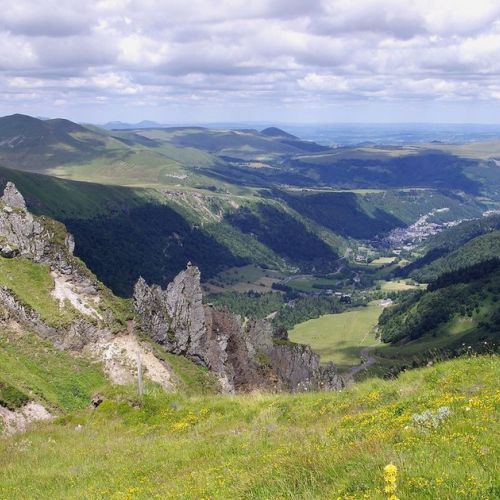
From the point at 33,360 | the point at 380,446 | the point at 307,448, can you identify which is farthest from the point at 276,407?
the point at 33,360

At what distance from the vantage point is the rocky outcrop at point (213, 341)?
7356 centimetres

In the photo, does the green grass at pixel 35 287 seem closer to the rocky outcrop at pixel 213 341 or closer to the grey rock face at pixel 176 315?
the rocky outcrop at pixel 213 341

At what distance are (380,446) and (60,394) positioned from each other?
38930 millimetres

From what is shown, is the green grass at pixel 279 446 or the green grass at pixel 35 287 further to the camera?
the green grass at pixel 35 287

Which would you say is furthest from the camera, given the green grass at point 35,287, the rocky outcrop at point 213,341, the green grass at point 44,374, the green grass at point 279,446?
the rocky outcrop at point 213,341

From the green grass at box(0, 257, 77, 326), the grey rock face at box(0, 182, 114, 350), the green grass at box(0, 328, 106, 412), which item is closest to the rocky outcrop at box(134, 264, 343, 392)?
the grey rock face at box(0, 182, 114, 350)

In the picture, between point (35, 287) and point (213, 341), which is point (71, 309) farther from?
point (213, 341)

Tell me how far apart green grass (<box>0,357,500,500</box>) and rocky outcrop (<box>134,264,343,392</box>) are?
115ft

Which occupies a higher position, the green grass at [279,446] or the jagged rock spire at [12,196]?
the jagged rock spire at [12,196]

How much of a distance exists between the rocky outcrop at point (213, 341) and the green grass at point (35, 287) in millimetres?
10199

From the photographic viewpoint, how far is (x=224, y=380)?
7138cm

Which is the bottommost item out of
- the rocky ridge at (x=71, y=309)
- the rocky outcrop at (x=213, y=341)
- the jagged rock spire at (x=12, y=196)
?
the rocky outcrop at (x=213, y=341)

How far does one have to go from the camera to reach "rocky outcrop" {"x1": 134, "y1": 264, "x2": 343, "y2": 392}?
241 feet

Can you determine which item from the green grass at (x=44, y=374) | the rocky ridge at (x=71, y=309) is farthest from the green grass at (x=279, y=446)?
the rocky ridge at (x=71, y=309)
